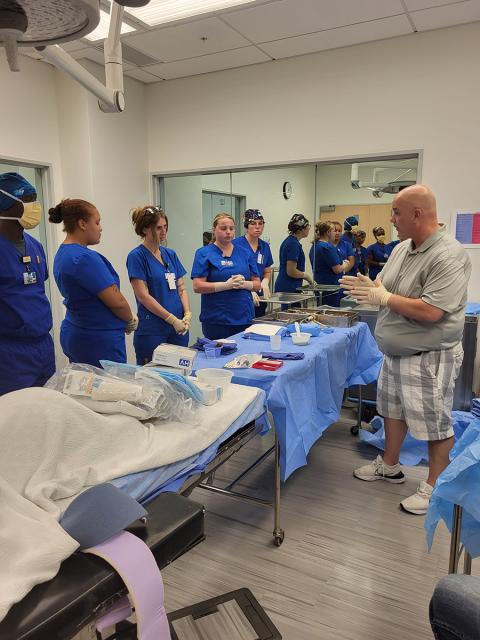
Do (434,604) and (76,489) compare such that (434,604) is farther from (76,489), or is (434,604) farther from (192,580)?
(192,580)

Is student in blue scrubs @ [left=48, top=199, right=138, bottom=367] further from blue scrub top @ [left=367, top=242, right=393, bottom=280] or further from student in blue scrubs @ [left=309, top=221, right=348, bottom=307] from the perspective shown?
blue scrub top @ [left=367, top=242, right=393, bottom=280]

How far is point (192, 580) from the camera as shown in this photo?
1748 millimetres

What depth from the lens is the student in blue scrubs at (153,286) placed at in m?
2.64

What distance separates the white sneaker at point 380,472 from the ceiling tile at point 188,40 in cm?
298

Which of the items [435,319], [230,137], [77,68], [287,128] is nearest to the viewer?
[77,68]

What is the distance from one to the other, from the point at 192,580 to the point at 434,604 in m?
1.08

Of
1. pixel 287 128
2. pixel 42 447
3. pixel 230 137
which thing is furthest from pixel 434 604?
pixel 230 137

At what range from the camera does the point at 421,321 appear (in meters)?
2.12

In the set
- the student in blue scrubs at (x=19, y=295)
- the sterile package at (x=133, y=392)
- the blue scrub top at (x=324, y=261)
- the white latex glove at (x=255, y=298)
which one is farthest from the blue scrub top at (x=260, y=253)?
the sterile package at (x=133, y=392)

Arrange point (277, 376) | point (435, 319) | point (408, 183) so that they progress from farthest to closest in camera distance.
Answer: point (408, 183), point (435, 319), point (277, 376)

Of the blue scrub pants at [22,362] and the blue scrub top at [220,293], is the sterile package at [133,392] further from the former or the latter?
the blue scrub top at [220,293]

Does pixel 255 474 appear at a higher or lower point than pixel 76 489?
lower

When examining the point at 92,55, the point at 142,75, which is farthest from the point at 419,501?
the point at 142,75

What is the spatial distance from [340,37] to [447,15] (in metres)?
0.71
